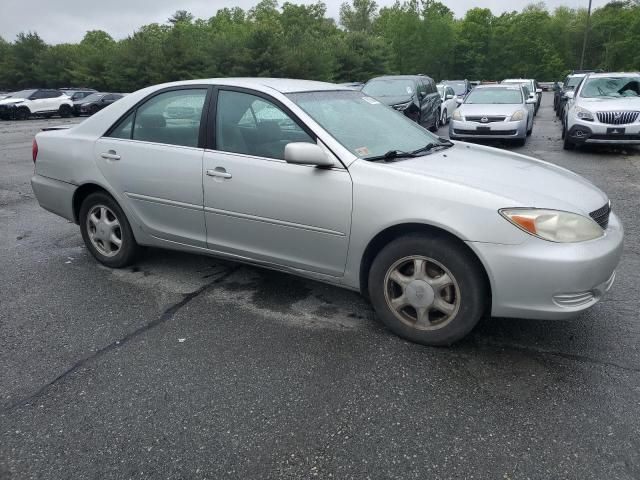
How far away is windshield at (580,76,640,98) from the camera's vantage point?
11.4 meters

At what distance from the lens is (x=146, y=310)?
3.85 metres

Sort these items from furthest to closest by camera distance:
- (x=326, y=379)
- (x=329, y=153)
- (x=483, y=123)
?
1. (x=483, y=123)
2. (x=329, y=153)
3. (x=326, y=379)

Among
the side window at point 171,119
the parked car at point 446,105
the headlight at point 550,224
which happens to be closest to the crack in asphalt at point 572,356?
the headlight at point 550,224

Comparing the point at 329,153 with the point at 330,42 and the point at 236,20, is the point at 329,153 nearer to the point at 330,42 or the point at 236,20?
the point at 330,42

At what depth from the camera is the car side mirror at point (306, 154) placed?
326 cm

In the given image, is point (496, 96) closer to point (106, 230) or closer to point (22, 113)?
point (106, 230)

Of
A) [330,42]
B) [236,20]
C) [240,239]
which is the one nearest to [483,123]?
[240,239]

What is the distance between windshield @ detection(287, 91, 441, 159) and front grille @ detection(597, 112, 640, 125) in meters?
8.02

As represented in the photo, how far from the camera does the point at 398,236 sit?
127 inches

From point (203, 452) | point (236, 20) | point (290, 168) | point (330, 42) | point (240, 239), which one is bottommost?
point (203, 452)

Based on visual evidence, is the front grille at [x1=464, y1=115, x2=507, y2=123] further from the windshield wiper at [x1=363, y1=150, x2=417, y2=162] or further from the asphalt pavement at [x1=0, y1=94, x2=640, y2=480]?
the windshield wiper at [x1=363, y1=150, x2=417, y2=162]

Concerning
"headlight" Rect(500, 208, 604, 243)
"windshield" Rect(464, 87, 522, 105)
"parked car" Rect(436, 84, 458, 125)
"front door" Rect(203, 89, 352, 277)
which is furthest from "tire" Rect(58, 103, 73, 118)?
"headlight" Rect(500, 208, 604, 243)

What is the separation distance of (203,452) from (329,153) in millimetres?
1876

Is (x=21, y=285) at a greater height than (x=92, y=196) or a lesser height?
lesser
